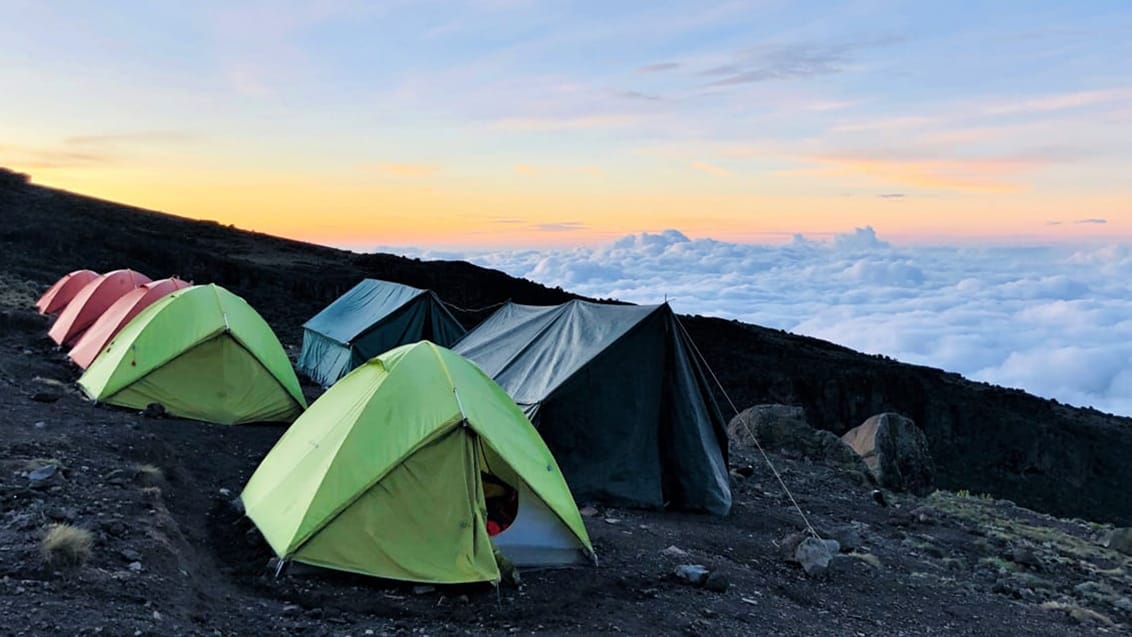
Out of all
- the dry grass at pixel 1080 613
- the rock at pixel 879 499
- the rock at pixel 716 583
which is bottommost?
the dry grass at pixel 1080 613

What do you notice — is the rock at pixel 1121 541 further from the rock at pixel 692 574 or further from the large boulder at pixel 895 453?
the rock at pixel 692 574

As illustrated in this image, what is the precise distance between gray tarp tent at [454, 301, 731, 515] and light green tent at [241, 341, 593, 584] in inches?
99.9

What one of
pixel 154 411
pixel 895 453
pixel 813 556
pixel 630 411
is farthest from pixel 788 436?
pixel 154 411

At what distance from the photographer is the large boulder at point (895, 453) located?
17250 mm

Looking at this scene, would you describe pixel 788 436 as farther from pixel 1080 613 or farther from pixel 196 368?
pixel 196 368

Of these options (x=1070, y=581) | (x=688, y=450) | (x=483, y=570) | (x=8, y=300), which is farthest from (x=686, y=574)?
(x=8, y=300)

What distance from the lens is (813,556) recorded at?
902 centimetres

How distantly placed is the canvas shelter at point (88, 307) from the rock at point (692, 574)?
51.3ft

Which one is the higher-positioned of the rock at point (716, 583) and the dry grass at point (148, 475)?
the rock at point (716, 583)

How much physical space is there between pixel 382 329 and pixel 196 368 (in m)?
5.33

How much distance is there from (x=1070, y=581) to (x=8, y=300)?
1094 inches

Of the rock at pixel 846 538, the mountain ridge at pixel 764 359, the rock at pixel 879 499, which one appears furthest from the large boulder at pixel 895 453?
the mountain ridge at pixel 764 359

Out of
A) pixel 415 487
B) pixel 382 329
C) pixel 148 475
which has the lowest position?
pixel 148 475

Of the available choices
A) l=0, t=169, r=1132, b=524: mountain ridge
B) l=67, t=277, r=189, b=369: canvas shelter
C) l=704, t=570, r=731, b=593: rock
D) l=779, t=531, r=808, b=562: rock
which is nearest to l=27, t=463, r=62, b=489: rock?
l=704, t=570, r=731, b=593: rock
